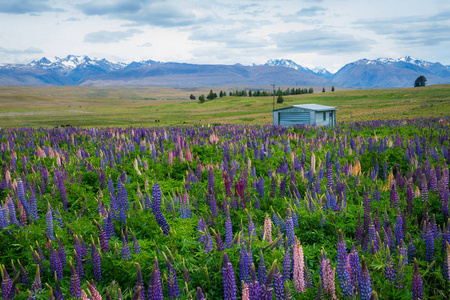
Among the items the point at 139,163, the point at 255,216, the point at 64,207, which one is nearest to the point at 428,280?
the point at 255,216

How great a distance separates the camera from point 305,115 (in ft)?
129

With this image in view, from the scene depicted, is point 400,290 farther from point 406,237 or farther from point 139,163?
point 139,163

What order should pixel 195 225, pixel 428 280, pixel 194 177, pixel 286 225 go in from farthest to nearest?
1. pixel 194 177
2. pixel 195 225
3. pixel 286 225
4. pixel 428 280

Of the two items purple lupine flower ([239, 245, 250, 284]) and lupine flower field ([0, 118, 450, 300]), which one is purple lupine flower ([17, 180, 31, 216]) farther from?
purple lupine flower ([239, 245, 250, 284])

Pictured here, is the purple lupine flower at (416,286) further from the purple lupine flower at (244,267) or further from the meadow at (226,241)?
the purple lupine flower at (244,267)

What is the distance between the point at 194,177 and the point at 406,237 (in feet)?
14.2

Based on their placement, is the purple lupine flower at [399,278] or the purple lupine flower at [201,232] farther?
the purple lupine flower at [201,232]

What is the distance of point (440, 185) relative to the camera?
6316 millimetres

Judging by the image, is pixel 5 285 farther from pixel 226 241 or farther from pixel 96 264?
pixel 226 241

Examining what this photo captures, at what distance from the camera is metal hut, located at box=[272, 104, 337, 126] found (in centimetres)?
3848

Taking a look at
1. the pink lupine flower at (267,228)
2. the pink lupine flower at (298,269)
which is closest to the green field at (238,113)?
the pink lupine flower at (267,228)

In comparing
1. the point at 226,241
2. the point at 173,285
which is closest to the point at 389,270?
the point at 226,241

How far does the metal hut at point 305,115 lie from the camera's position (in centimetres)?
3848

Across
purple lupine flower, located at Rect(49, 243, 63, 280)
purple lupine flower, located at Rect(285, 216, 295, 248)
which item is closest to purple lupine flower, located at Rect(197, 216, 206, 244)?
purple lupine flower, located at Rect(285, 216, 295, 248)
